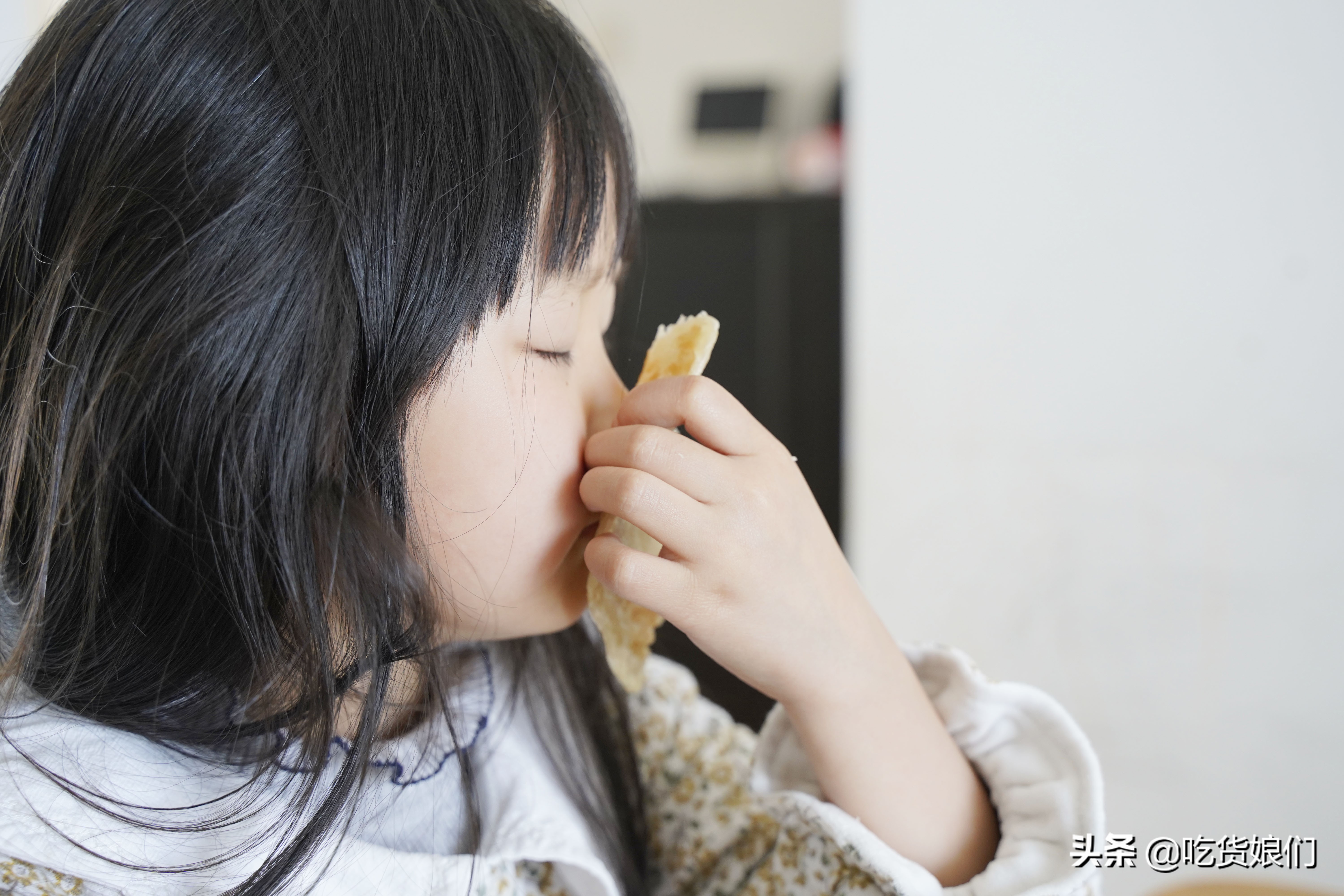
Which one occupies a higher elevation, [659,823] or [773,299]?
[773,299]

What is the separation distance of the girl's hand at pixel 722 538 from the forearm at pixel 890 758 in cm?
2

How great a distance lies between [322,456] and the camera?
0.49 metres

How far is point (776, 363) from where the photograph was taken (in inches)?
75.3

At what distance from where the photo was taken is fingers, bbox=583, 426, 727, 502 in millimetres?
541

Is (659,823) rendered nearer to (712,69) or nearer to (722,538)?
(722,538)

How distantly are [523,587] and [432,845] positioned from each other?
225mm

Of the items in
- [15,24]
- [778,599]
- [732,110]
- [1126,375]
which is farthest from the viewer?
[732,110]

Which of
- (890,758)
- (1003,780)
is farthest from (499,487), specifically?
(1003,780)

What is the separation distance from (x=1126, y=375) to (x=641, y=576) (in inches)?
43.2

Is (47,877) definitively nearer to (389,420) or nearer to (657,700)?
(389,420)

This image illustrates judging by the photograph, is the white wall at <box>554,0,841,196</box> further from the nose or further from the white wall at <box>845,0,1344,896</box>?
the nose

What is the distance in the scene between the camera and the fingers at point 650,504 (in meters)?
0.53

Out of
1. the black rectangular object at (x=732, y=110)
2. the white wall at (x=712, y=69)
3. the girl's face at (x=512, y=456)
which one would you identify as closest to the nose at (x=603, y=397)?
the girl's face at (x=512, y=456)

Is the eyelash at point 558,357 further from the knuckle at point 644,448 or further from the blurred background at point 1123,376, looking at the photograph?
the blurred background at point 1123,376
